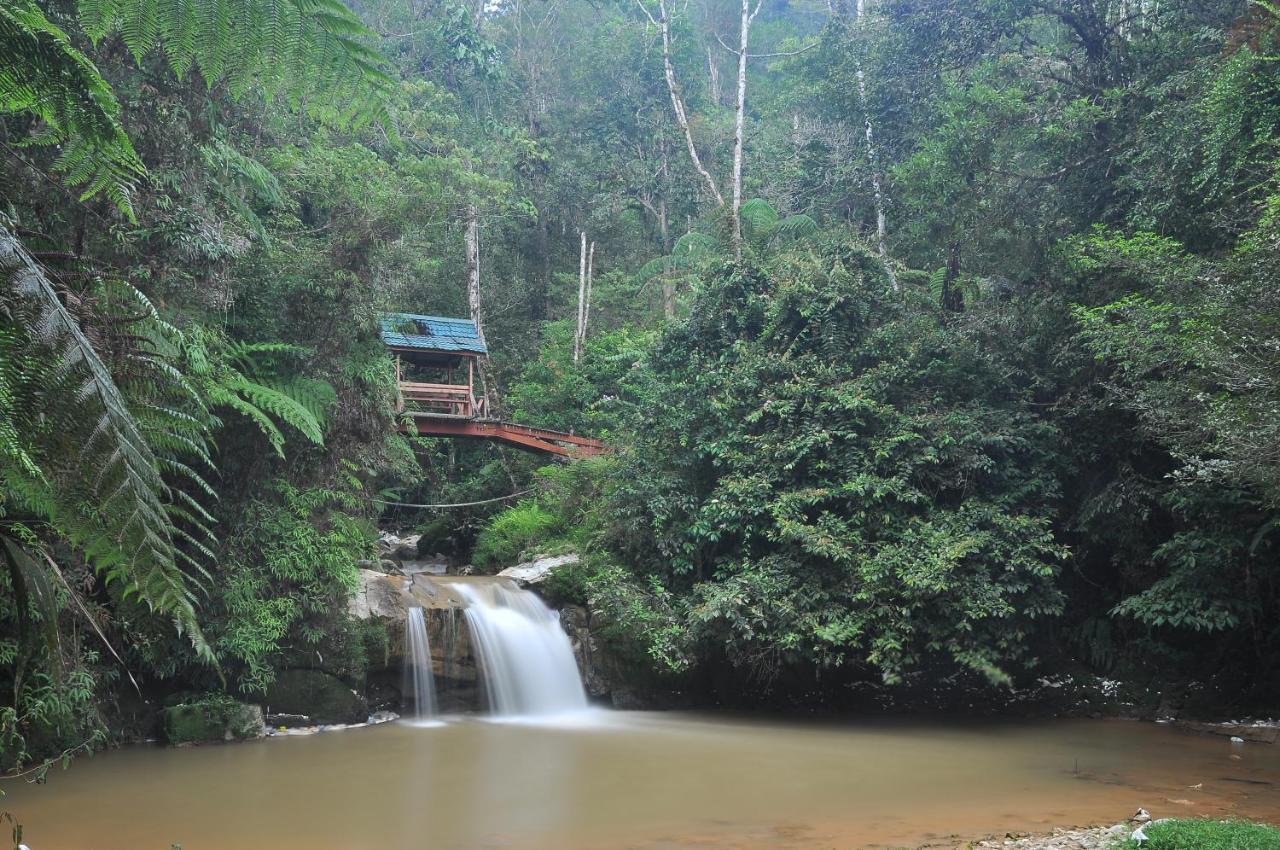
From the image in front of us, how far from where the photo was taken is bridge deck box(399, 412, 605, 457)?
1823 cm

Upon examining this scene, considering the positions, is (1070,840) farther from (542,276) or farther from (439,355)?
(542,276)

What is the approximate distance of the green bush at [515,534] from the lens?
16312 millimetres

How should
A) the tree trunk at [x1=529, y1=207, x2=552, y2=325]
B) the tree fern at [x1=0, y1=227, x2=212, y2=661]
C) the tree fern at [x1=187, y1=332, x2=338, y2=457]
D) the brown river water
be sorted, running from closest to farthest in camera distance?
1. the tree fern at [x1=0, y1=227, x2=212, y2=661]
2. the brown river water
3. the tree fern at [x1=187, y1=332, x2=338, y2=457]
4. the tree trunk at [x1=529, y1=207, x2=552, y2=325]

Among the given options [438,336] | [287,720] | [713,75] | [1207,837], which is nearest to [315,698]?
[287,720]

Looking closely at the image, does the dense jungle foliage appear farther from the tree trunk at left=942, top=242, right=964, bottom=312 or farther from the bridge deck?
the bridge deck

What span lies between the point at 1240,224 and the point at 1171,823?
25.7 ft

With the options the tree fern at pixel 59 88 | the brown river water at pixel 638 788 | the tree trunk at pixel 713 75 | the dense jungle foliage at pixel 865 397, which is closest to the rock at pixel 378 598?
the dense jungle foliage at pixel 865 397

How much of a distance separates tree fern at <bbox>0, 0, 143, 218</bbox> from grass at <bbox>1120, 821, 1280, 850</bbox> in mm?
6318

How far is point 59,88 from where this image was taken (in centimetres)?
177

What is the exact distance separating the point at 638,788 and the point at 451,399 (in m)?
11.7

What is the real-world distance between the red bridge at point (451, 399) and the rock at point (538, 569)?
2.72 metres

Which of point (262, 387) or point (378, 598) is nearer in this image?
point (262, 387)

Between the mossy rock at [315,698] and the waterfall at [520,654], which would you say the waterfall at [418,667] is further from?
the mossy rock at [315,698]

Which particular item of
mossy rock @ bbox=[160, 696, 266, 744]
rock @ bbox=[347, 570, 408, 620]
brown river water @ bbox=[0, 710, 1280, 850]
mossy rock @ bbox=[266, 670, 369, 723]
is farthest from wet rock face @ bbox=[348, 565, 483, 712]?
mossy rock @ bbox=[160, 696, 266, 744]
